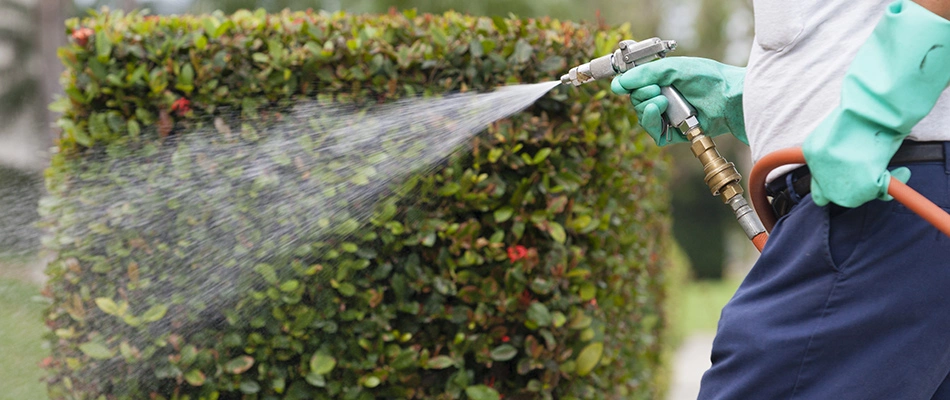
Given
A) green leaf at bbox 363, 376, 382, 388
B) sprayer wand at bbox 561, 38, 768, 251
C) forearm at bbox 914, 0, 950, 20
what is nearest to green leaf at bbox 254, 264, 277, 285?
green leaf at bbox 363, 376, 382, 388

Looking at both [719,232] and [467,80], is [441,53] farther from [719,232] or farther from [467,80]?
[719,232]

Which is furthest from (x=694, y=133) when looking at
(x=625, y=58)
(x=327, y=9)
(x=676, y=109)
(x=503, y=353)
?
(x=327, y=9)

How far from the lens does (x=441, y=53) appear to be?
2.32 meters

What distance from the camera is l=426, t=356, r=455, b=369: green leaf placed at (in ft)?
7.52

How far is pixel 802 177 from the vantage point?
1363 mm

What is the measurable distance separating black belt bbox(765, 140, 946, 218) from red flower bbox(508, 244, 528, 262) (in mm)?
893

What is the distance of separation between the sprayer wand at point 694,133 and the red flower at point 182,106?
123cm

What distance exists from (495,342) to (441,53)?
0.90 meters

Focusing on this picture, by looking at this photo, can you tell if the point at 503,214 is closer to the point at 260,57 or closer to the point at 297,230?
the point at 297,230

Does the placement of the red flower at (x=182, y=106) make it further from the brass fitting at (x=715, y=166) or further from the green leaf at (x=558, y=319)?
the brass fitting at (x=715, y=166)

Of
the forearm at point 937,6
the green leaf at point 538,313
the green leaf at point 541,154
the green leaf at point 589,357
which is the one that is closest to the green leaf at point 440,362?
the green leaf at point 538,313

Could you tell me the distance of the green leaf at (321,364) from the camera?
2.26 metres

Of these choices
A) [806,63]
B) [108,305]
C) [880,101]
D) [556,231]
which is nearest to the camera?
[880,101]

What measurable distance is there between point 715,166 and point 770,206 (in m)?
0.18
